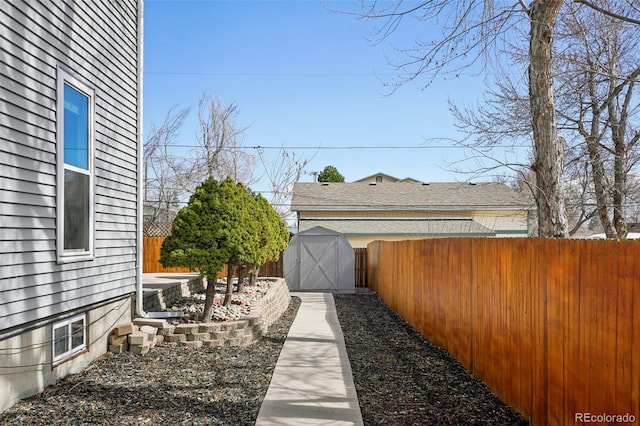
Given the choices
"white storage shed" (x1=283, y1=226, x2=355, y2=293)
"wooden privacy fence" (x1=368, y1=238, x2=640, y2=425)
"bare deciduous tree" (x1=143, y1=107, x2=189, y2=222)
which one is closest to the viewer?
"wooden privacy fence" (x1=368, y1=238, x2=640, y2=425)

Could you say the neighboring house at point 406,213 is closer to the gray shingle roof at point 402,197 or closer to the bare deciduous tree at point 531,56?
the gray shingle roof at point 402,197

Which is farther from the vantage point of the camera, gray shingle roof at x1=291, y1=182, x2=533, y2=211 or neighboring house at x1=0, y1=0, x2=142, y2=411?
gray shingle roof at x1=291, y1=182, x2=533, y2=211

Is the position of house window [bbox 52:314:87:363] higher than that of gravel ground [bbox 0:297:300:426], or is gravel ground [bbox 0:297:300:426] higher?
house window [bbox 52:314:87:363]

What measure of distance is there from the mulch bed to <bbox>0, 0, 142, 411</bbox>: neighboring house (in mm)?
2952

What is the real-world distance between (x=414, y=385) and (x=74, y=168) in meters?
4.13

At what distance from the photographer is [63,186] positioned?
4.78 metres

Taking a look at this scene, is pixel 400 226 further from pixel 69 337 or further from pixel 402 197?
pixel 69 337

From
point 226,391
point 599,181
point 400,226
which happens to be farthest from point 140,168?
point 400,226

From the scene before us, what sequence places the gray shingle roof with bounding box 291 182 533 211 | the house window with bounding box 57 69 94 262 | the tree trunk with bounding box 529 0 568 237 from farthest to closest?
the gray shingle roof with bounding box 291 182 533 211
the tree trunk with bounding box 529 0 568 237
the house window with bounding box 57 69 94 262

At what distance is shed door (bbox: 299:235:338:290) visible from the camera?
54.4 feet

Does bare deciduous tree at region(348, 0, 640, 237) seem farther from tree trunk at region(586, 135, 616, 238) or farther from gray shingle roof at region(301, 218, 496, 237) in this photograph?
gray shingle roof at region(301, 218, 496, 237)

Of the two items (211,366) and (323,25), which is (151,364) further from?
(323,25)

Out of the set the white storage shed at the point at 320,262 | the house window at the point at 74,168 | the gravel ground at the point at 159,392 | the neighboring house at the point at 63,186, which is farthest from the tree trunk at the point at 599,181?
the house window at the point at 74,168

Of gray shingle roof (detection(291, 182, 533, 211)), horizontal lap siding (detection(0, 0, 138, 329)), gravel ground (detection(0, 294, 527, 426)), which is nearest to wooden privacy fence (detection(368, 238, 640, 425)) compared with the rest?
gravel ground (detection(0, 294, 527, 426))
